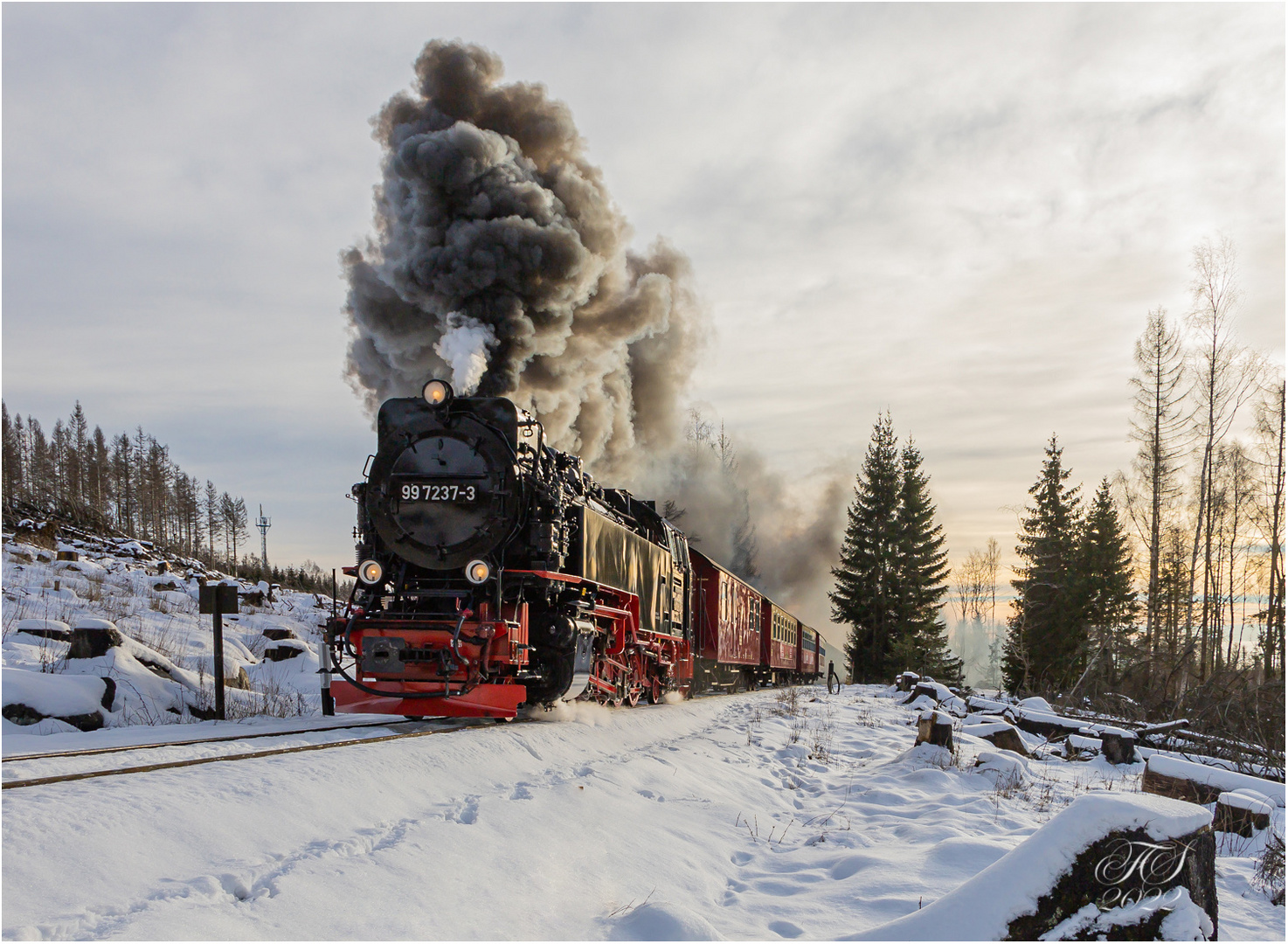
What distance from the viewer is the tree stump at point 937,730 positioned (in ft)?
28.3

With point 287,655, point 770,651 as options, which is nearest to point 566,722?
point 287,655

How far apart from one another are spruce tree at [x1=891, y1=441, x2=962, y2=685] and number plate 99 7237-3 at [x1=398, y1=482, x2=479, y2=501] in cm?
2591

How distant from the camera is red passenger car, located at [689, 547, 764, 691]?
699 inches

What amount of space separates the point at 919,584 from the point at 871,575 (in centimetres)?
198

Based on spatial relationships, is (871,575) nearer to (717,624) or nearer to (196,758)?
(717,624)

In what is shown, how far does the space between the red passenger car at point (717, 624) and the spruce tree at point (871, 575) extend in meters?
14.4

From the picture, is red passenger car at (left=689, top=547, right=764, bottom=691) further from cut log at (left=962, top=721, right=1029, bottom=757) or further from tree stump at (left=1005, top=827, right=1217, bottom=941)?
tree stump at (left=1005, top=827, right=1217, bottom=941)

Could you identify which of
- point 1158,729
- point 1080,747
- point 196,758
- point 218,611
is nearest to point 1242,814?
point 1080,747

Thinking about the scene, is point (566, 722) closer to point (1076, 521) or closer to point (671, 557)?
point (671, 557)

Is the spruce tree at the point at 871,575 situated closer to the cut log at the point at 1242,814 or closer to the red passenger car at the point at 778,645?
the red passenger car at the point at 778,645

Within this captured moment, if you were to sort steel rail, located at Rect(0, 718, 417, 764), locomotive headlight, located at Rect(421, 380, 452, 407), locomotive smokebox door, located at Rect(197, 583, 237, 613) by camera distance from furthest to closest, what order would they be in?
1. locomotive headlight, located at Rect(421, 380, 452, 407)
2. locomotive smokebox door, located at Rect(197, 583, 237, 613)
3. steel rail, located at Rect(0, 718, 417, 764)

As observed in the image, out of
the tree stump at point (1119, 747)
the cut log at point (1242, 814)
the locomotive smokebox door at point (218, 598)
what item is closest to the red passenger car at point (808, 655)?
the tree stump at point (1119, 747)

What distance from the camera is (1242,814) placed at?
20.4ft

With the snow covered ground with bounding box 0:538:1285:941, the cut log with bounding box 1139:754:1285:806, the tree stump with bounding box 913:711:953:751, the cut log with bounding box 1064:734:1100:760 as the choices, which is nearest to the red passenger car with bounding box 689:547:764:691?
the cut log with bounding box 1064:734:1100:760
